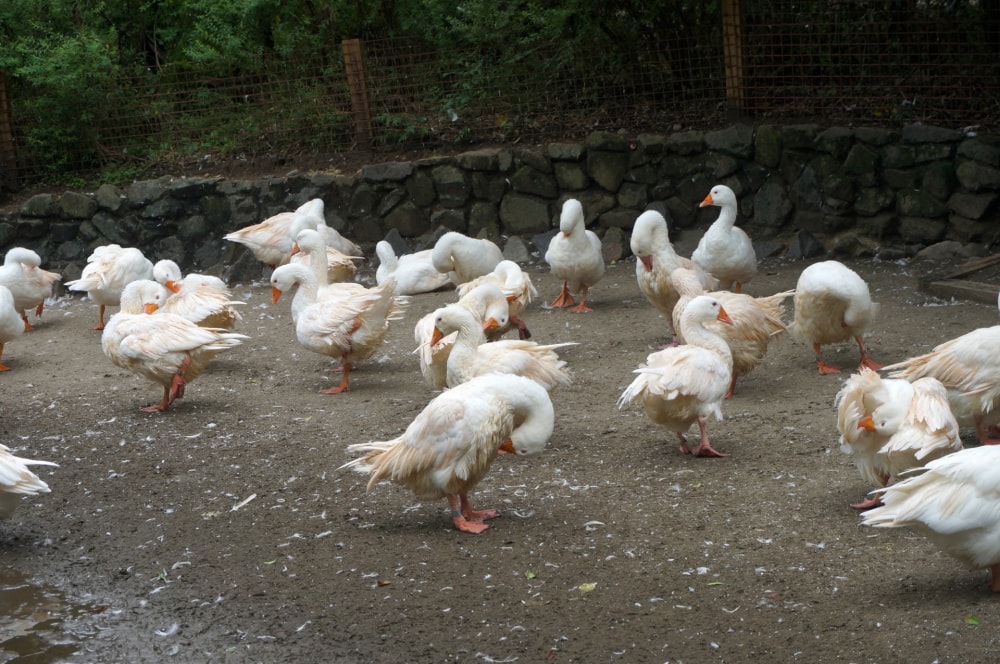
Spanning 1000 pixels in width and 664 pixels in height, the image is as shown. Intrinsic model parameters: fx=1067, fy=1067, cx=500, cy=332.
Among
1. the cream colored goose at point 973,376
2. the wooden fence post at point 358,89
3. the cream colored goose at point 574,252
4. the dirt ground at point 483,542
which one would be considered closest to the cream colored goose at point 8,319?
the dirt ground at point 483,542

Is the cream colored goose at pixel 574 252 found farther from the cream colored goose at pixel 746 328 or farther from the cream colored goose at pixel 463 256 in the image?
the cream colored goose at pixel 746 328

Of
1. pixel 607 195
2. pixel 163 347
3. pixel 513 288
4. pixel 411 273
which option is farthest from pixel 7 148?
pixel 513 288

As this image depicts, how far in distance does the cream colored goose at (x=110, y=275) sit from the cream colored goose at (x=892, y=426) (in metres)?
7.12

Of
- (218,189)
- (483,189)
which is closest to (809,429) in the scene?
(483,189)

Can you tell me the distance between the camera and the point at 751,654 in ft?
12.8

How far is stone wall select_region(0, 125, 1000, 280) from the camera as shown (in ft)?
35.1

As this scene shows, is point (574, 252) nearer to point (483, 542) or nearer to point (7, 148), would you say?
point (483, 542)

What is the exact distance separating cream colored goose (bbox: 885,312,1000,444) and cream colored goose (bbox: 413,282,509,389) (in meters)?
2.70

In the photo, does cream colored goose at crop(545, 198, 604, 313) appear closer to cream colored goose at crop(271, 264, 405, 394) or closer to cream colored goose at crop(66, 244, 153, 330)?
cream colored goose at crop(271, 264, 405, 394)

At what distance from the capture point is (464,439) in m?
4.92

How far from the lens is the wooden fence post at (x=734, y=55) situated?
11.5 metres

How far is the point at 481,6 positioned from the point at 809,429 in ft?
25.7

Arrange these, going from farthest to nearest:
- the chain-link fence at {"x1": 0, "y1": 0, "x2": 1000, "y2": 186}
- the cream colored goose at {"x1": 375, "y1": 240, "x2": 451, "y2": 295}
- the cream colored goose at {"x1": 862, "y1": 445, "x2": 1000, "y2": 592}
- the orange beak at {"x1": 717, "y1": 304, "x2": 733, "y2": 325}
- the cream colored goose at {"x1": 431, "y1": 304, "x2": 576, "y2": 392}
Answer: the chain-link fence at {"x1": 0, "y1": 0, "x2": 1000, "y2": 186} → the cream colored goose at {"x1": 375, "y1": 240, "x2": 451, "y2": 295} → the orange beak at {"x1": 717, "y1": 304, "x2": 733, "y2": 325} → the cream colored goose at {"x1": 431, "y1": 304, "x2": 576, "y2": 392} → the cream colored goose at {"x1": 862, "y1": 445, "x2": 1000, "y2": 592}

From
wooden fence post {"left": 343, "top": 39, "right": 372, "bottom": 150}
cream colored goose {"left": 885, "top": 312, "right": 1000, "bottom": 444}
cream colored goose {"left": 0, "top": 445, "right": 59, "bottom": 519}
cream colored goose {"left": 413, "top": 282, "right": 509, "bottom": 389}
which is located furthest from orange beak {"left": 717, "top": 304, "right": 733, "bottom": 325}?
wooden fence post {"left": 343, "top": 39, "right": 372, "bottom": 150}
